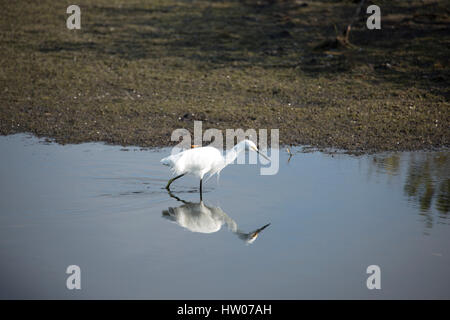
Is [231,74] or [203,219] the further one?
[231,74]

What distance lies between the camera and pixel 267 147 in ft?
34.6

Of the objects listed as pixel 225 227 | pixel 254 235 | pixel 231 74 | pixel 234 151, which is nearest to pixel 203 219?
pixel 225 227

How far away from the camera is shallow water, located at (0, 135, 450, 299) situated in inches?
234

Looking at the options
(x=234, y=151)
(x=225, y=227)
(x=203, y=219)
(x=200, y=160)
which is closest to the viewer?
(x=225, y=227)

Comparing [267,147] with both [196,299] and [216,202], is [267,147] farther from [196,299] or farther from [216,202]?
[196,299]

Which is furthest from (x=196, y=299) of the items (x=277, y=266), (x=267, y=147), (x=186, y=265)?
(x=267, y=147)

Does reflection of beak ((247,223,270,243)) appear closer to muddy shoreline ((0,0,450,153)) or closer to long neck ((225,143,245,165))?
long neck ((225,143,245,165))

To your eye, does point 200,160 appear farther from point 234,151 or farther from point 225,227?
point 225,227

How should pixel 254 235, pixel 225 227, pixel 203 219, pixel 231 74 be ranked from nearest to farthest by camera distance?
pixel 254 235 → pixel 225 227 → pixel 203 219 → pixel 231 74

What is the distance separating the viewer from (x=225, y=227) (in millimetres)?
7328

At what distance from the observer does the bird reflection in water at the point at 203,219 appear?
715 centimetres

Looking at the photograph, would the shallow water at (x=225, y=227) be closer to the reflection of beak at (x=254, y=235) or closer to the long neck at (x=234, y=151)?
the reflection of beak at (x=254, y=235)

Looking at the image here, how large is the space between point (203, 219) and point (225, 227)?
435 mm

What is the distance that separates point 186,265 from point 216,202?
1.93m
